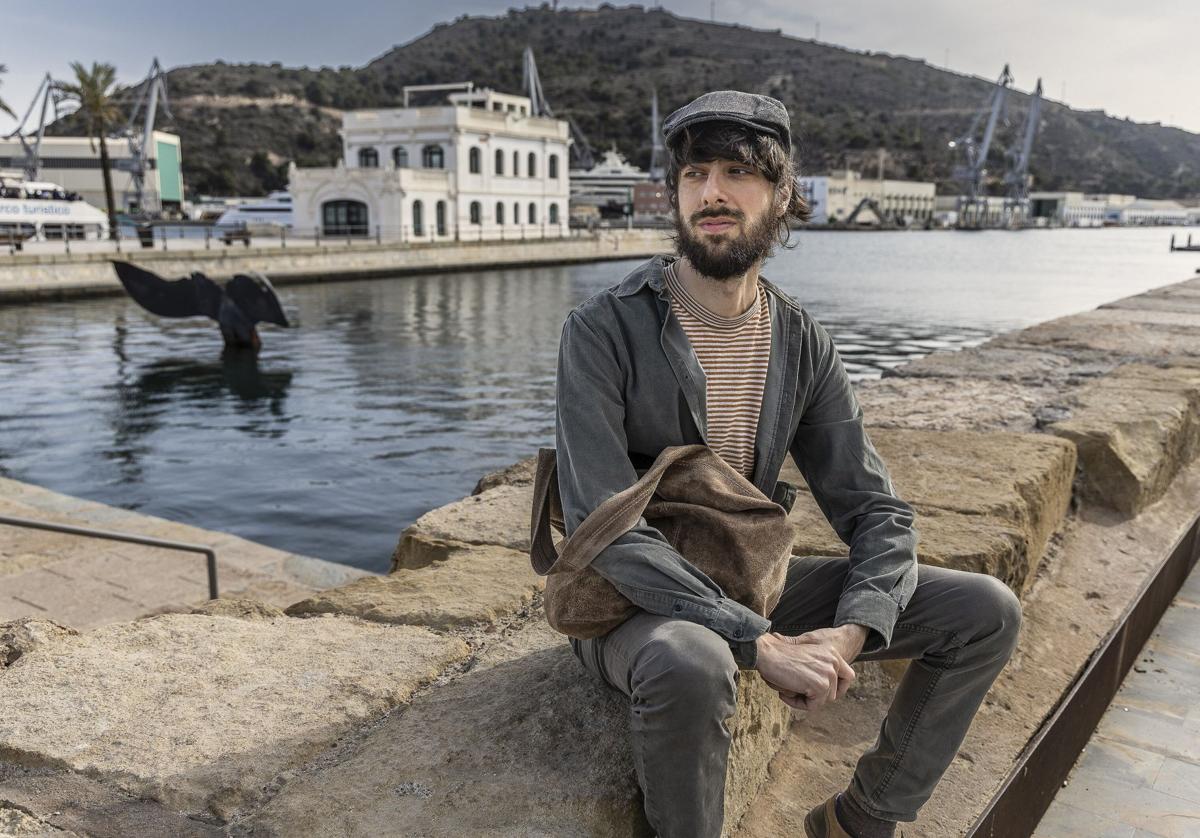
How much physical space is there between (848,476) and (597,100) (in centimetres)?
15296

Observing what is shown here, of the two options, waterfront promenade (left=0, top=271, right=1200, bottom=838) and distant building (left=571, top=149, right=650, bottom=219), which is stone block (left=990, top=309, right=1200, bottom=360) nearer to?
waterfront promenade (left=0, top=271, right=1200, bottom=838)

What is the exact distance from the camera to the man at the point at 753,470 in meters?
1.72

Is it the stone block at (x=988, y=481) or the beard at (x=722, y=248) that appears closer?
the beard at (x=722, y=248)

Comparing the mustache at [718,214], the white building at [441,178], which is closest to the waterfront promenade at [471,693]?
the mustache at [718,214]

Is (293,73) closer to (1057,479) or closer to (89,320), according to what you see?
(89,320)

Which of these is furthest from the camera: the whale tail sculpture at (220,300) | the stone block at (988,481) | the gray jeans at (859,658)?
the whale tail sculpture at (220,300)

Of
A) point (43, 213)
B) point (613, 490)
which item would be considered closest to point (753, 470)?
point (613, 490)

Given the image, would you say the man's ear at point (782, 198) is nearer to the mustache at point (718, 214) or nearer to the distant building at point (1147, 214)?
the mustache at point (718, 214)

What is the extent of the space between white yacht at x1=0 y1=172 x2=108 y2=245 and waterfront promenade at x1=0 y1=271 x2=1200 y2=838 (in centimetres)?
3537

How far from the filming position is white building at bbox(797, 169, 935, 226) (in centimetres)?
10981

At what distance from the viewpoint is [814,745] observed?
238cm

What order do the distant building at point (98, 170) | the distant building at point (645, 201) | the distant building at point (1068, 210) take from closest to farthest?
the distant building at point (98, 170) → the distant building at point (645, 201) → the distant building at point (1068, 210)

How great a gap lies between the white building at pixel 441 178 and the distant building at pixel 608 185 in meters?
36.2

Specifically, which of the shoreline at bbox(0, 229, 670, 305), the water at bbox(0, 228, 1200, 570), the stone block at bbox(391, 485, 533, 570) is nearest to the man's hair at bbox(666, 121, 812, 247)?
the stone block at bbox(391, 485, 533, 570)
